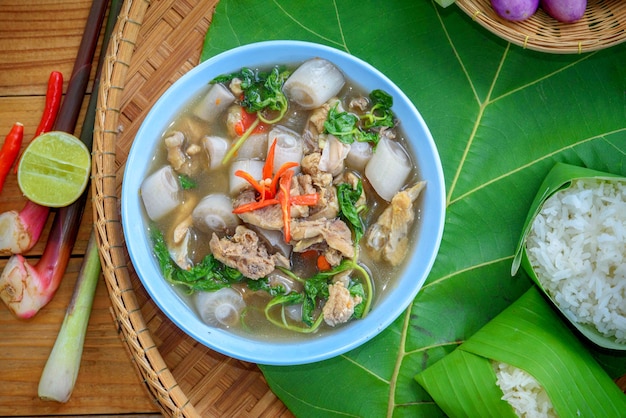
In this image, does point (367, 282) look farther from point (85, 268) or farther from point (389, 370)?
point (85, 268)

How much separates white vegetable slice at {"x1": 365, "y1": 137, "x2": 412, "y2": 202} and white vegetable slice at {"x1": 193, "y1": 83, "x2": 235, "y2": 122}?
25.4 inches

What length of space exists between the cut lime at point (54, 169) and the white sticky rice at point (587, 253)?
1.99 meters

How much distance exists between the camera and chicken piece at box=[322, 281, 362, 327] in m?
2.48

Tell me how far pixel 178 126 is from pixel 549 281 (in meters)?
1.69

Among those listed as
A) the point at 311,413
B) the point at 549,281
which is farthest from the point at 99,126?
the point at 549,281

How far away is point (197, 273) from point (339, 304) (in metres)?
0.60

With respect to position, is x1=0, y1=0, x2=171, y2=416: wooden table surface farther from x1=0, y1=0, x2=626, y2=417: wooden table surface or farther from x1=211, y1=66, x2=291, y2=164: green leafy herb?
x1=211, y1=66, x2=291, y2=164: green leafy herb

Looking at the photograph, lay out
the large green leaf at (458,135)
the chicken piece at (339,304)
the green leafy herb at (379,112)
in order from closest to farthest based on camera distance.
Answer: the chicken piece at (339,304), the green leafy herb at (379,112), the large green leaf at (458,135)

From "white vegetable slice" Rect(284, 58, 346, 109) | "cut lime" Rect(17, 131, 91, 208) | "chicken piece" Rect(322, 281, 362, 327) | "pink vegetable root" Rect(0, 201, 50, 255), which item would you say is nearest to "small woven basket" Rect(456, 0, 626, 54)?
"white vegetable slice" Rect(284, 58, 346, 109)

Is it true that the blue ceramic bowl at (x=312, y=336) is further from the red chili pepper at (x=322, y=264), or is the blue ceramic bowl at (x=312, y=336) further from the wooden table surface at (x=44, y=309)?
the wooden table surface at (x=44, y=309)

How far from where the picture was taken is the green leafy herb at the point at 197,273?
8.57ft

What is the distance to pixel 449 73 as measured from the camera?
2826 millimetres

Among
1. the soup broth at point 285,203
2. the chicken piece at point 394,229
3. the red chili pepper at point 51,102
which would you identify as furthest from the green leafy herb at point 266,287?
the red chili pepper at point 51,102

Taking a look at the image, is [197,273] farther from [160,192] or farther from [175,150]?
[175,150]
